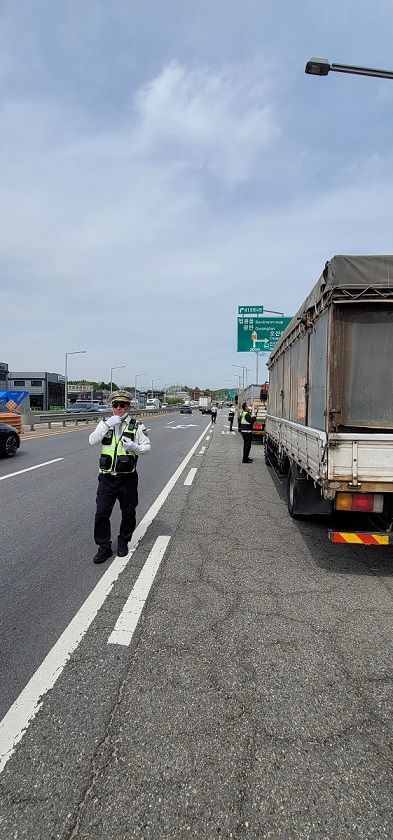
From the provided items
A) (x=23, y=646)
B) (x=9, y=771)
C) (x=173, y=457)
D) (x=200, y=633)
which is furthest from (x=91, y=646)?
(x=173, y=457)

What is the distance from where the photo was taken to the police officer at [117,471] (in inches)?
180

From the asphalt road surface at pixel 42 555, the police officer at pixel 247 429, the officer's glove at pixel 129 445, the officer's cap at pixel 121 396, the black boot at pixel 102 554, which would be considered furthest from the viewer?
the police officer at pixel 247 429

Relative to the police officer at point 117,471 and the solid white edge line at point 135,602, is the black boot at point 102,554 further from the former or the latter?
the solid white edge line at point 135,602

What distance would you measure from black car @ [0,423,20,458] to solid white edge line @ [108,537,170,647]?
9022 millimetres

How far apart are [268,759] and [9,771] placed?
3.86 ft

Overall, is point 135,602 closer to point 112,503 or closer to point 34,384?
point 112,503

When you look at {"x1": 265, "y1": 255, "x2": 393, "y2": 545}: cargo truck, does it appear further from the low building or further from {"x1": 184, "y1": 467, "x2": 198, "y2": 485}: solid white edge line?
the low building

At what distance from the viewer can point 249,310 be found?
30.2 meters

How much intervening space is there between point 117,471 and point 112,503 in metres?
0.37

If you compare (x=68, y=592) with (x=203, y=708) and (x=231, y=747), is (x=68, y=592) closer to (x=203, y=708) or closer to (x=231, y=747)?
(x=203, y=708)

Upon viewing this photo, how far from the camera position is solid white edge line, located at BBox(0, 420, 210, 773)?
A: 85.8 inches

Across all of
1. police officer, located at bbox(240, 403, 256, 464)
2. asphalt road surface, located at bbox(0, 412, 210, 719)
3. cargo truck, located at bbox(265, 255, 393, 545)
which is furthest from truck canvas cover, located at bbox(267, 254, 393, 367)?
police officer, located at bbox(240, 403, 256, 464)

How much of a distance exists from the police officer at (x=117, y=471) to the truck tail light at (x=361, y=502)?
2.05m

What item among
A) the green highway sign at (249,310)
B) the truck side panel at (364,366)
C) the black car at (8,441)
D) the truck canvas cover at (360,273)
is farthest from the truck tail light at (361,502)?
the green highway sign at (249,310)
